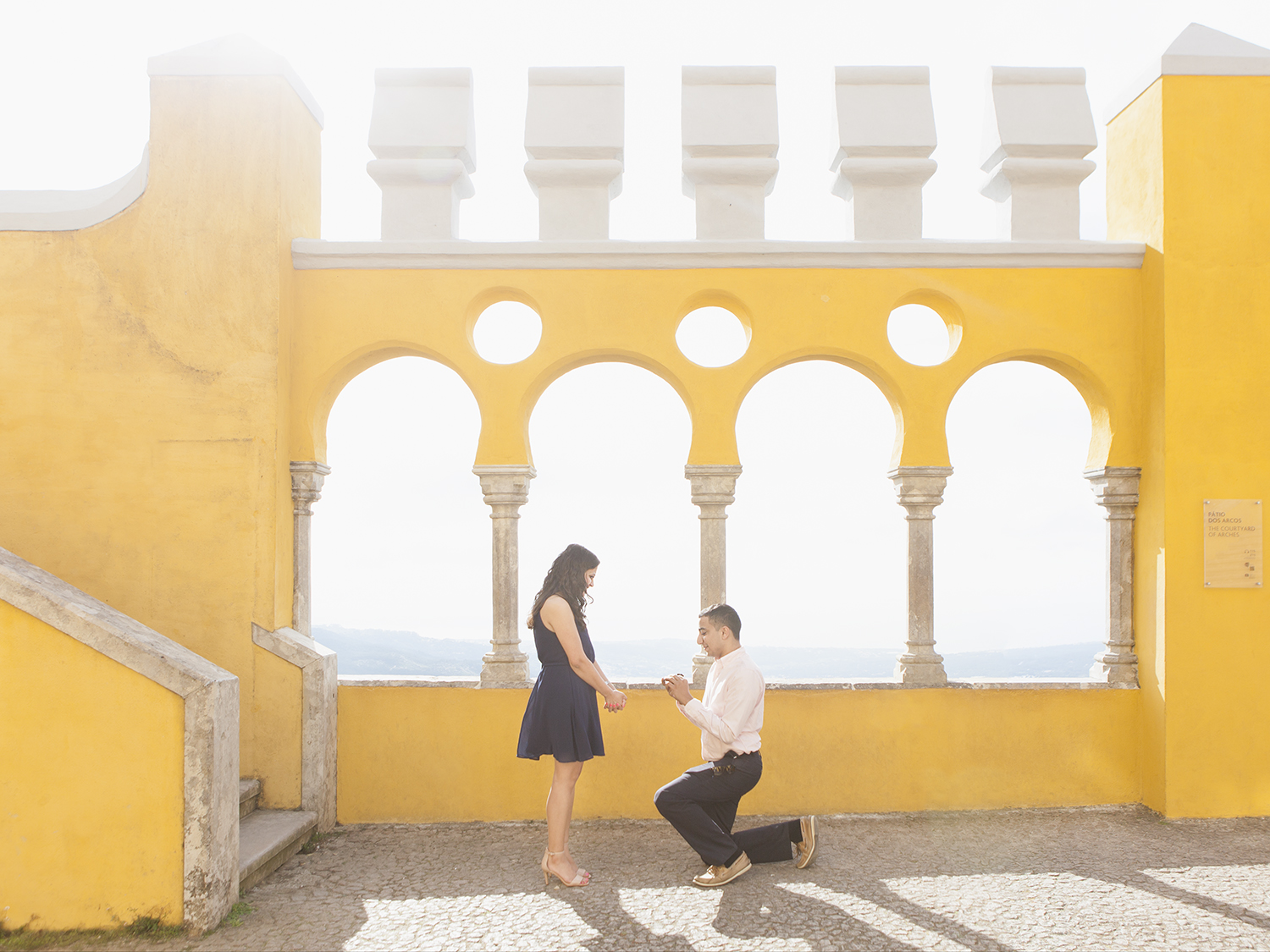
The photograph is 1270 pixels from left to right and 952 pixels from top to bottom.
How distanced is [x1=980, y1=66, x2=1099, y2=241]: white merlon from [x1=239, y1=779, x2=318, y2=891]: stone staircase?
19.9ft

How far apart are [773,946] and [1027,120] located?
5.51m

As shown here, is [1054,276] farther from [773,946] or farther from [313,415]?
[313,415]

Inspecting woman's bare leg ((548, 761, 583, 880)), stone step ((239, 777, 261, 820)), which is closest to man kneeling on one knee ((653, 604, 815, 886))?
woman's bare leg ((548, 761, 583, 880))

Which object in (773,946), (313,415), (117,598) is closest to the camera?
(773,946)

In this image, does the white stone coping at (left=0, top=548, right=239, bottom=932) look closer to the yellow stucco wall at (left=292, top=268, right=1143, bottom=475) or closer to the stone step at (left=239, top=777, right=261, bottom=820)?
the stone step at (left=239, top=777, right=261, bottom=820)

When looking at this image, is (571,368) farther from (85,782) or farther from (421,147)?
(85,782)

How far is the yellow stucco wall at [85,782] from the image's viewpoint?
3740 millimetres

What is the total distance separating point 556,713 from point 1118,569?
411 cm

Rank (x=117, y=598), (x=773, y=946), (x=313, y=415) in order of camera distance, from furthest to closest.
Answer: (x=313, y=415)
(x=117, y=598)
(x=773, y=946)

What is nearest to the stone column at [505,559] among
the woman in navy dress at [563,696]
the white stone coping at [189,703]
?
the woman in navy dress at [563,696]

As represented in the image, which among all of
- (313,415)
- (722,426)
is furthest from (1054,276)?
(313,415)

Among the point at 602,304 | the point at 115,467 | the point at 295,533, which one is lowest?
the point at 295,533

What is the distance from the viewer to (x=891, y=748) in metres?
5.55

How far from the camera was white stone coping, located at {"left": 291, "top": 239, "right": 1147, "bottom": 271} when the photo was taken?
18.5 feet
